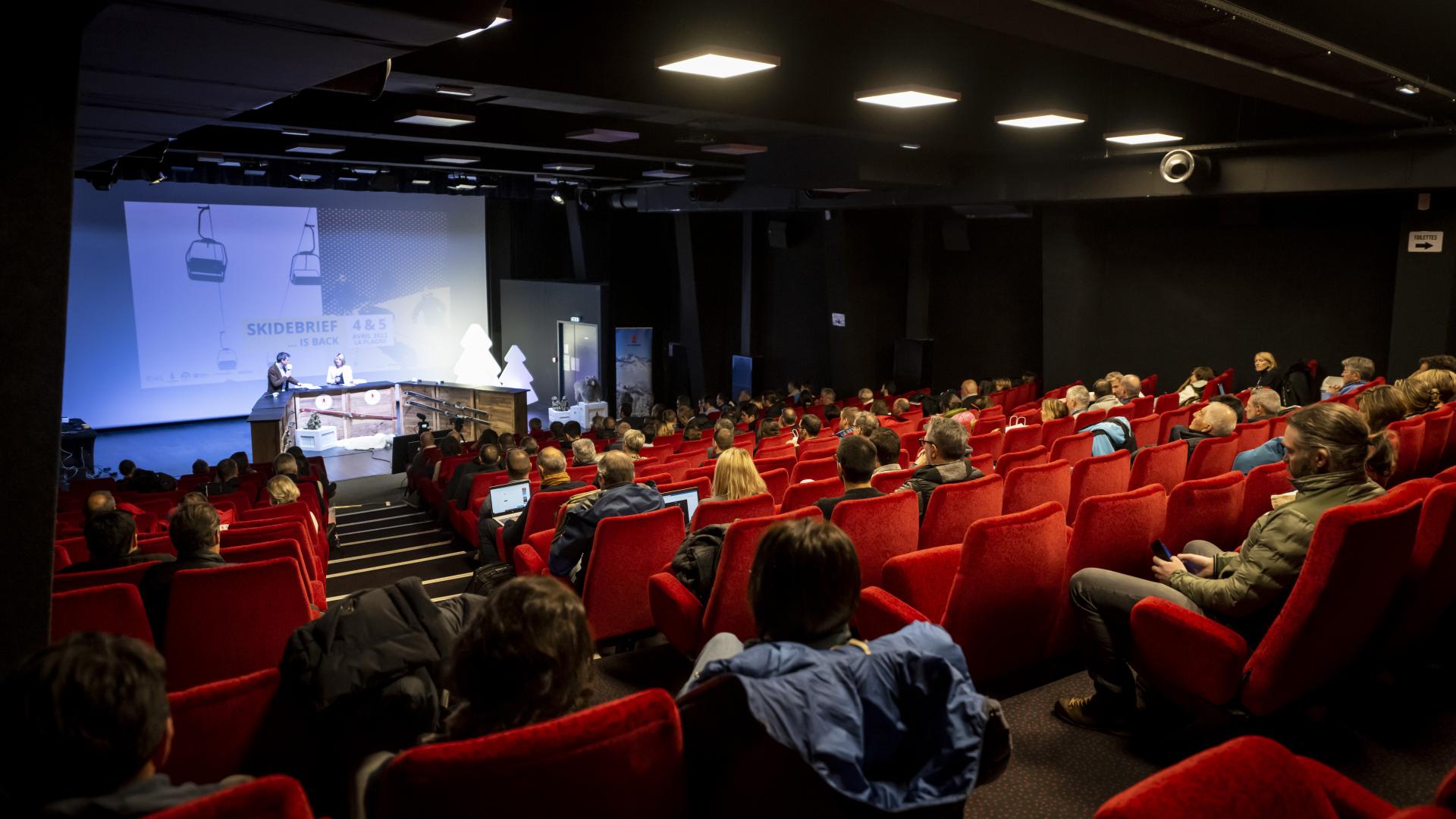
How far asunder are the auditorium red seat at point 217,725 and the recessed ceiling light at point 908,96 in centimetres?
571

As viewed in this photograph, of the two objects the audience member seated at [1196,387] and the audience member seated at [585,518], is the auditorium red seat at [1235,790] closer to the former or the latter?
the audience member seated at [585,518]

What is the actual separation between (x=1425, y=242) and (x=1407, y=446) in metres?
5.73

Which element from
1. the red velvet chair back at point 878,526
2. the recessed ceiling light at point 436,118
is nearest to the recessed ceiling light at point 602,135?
the recessed ceiling light at point 436,118

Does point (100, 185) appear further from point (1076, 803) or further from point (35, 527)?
point (1076, 803)

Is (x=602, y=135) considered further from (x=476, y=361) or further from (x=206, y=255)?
(x=476, y=361)

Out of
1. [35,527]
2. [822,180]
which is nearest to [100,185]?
[822,180]

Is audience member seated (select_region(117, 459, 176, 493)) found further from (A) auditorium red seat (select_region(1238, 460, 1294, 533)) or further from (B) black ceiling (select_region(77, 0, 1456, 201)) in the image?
(A) auditorium red seat (select_region(1238, 460, 1294, 533))

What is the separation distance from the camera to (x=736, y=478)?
14.0ft

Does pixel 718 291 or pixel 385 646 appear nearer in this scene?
pixel 385 646

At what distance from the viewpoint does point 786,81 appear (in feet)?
23.8

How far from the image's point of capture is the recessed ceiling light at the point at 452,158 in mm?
12034

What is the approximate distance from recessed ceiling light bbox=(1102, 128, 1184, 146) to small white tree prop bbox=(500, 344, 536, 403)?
13.3 meters

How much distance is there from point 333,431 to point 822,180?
1008cm

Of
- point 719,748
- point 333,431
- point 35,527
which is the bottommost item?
point 333,431
